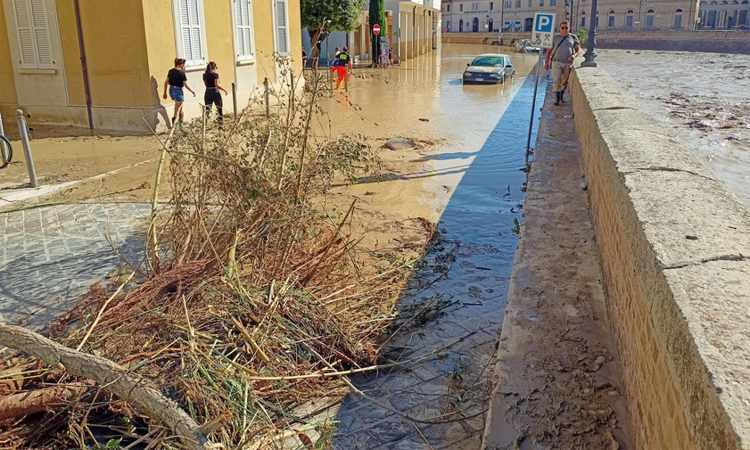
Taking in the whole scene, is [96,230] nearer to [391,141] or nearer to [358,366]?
[358,366]

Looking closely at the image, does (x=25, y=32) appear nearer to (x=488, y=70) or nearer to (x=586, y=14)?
(x=488, y=70)

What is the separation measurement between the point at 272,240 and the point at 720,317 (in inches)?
152

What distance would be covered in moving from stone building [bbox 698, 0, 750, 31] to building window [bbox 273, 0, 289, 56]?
70.4 metres

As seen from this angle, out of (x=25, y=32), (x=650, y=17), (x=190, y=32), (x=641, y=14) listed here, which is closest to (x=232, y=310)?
(x=190, y=32)

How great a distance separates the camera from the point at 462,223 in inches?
324

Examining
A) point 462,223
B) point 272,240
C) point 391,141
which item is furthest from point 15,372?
point 391,141

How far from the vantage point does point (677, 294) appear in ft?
7.64

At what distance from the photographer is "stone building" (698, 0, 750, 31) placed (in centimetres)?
7419

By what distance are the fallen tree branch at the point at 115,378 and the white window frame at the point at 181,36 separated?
11313 millimetres

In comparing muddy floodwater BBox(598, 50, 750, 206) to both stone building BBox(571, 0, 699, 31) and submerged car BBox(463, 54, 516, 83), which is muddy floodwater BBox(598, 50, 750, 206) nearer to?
submerged car BBox(463, 54, 516, 83)

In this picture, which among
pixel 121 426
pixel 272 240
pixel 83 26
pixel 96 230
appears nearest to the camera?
pixel 121 426

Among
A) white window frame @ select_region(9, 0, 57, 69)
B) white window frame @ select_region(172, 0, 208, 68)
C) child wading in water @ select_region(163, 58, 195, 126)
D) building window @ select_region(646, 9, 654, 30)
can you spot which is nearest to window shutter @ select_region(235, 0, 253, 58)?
white window frame @ select_region(172, 0, 208, 68)

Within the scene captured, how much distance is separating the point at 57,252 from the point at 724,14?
285ft

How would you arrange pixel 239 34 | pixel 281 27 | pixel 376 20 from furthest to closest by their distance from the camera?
1. pixel 376 20
2. pixel 281 27
3. pixel 239 34
